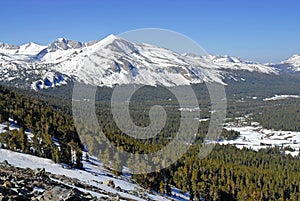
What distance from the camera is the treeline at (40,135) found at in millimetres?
60594

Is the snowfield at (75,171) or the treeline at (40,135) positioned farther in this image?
the treeline at (40,135)

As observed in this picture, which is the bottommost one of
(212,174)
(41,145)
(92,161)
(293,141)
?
(293,141)

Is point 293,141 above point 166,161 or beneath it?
Result: beneath

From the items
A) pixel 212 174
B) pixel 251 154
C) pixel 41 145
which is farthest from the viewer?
pixel 251 154

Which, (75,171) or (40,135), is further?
(40,135)

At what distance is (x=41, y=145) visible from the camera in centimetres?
6238

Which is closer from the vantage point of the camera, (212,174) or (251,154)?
(212,174)

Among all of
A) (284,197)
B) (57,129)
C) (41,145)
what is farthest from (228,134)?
(41,145)

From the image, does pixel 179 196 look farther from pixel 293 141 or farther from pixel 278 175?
pixel 293 141

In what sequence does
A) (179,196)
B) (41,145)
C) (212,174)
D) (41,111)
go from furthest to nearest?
(41,111) → (212,174) → (179,196) → (41,145)

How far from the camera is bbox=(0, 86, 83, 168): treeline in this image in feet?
199

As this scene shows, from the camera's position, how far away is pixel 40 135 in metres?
70.1

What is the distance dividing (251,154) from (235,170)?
178ft

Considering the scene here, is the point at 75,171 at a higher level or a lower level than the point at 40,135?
lower
